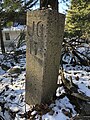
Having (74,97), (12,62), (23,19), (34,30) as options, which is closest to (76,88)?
(74,97)

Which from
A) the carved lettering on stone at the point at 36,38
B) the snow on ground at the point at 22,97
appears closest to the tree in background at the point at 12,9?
the snow on ground at the point at 22,97

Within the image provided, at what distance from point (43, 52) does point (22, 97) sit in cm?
145

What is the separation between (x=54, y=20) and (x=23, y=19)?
7333mm

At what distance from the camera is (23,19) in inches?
445

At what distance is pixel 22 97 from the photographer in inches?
207

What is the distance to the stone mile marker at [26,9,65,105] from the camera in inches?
165

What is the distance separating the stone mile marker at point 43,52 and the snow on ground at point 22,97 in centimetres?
26

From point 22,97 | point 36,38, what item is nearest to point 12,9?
point 22,97

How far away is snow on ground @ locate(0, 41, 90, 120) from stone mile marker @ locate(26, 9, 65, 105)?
0.26m

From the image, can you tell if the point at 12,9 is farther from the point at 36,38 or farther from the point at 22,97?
the point at 36,38

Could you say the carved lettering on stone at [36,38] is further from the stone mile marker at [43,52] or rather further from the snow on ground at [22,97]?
the snow on ground at [22,97]

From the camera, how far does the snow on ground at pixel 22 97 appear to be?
4461 mm

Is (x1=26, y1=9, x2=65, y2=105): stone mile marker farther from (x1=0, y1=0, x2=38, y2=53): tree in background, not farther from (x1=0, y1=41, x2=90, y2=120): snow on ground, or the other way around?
(x1=0, y1=0, x2=38, y2=53): tree in background

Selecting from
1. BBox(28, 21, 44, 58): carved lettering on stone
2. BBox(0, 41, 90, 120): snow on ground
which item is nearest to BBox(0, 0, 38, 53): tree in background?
BBox(0, 41, 90, 120): snow on ground
